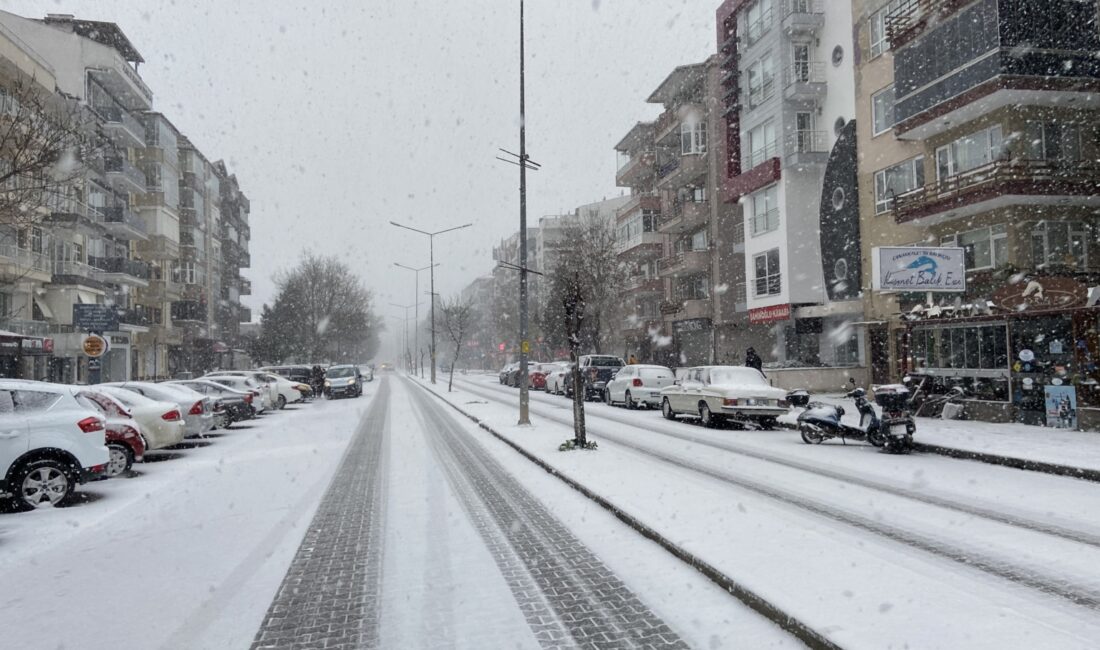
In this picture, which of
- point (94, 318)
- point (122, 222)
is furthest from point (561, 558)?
point (122, 222)

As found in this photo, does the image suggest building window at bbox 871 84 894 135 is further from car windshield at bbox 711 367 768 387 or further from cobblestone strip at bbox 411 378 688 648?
cobblestone strip at bbox 411 378 688 648

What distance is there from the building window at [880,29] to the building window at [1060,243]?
29.3ft

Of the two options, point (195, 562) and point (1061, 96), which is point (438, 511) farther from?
point (1061, 96)

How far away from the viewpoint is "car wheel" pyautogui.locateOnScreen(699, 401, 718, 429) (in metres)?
17.7

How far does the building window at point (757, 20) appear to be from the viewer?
109ft

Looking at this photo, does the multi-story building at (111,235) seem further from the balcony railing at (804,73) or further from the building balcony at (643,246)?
the building balcony at (643,246)

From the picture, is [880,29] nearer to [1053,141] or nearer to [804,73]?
[804,73]

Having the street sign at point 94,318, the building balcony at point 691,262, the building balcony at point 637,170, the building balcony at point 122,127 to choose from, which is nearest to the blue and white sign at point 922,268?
the street sign at point 94,318

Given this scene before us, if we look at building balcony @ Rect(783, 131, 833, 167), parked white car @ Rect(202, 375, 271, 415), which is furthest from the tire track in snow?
building balcony @ Rect(783, 131, 833, 167)

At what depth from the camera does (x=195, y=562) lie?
5992mm

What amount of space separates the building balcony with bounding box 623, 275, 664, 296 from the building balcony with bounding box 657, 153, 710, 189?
6.92 m

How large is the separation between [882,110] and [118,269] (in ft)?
127

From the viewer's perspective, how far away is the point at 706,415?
17.8 m

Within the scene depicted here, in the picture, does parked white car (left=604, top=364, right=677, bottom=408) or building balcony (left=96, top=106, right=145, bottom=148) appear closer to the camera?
parked white car (left=604, top=364, right=677, bottom=408)
